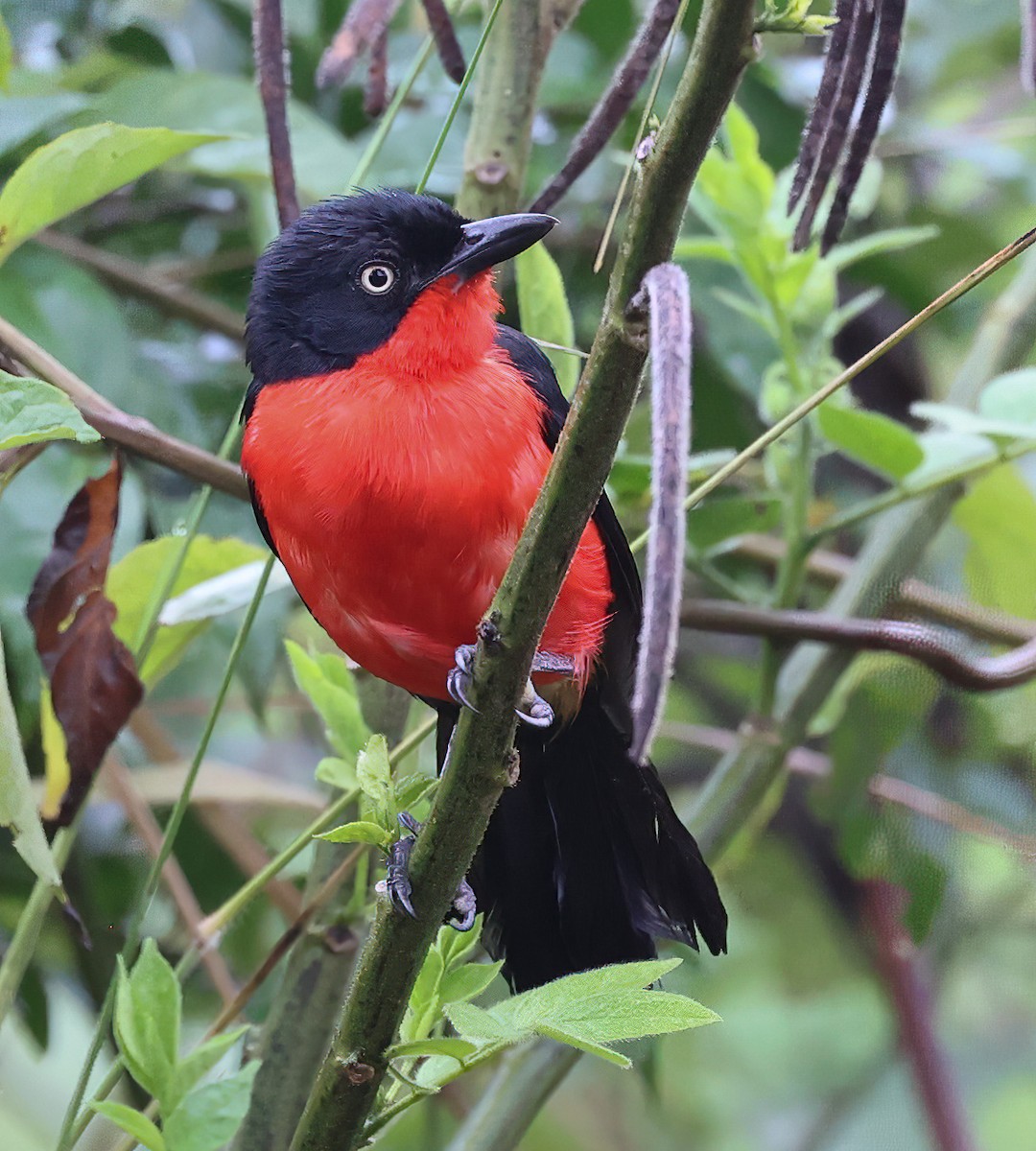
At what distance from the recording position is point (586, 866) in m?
1.59

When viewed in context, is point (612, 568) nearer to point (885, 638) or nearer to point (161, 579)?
point (885, 638)

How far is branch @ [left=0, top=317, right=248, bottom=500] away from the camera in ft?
4.67

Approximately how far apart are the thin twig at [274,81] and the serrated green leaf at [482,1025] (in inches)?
32.5

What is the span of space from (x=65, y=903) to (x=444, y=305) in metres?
0.82

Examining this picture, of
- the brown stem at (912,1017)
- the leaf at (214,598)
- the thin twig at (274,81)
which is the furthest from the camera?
the brown stem at (912,1017)

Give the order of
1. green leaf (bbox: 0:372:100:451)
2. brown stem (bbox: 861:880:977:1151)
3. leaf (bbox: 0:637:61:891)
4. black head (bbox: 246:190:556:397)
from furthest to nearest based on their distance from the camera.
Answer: brown stem (bbox: 861:880:977:1151)
black head (bbox: 246:190:556:397)
leaf (bbox: 0:637:61:891)
green leaf (bbox: 0:372:100:451)

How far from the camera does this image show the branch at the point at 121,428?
142 cm

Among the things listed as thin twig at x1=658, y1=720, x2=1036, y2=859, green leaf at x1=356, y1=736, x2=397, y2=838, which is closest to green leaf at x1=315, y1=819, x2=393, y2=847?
green leaf at x1=356, y1=736, x2=397, y2=838

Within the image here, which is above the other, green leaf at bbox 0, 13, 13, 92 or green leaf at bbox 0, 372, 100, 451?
green leaf at bbox 0, 13, 13, 92

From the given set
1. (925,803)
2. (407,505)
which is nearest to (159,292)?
(407,505)

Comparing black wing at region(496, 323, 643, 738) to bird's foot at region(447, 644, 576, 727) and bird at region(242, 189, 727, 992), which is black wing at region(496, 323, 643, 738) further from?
bird's foot at region(447, 644, 576, 727)

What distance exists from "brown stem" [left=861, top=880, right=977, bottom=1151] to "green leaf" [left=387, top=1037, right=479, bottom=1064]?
1.56m

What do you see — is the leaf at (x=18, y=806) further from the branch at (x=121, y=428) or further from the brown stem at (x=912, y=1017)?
the brown stem at (x=912, y=1017)

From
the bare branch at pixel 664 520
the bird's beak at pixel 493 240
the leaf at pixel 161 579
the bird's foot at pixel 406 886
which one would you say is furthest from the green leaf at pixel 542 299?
the bare branch at pixel 664 520
